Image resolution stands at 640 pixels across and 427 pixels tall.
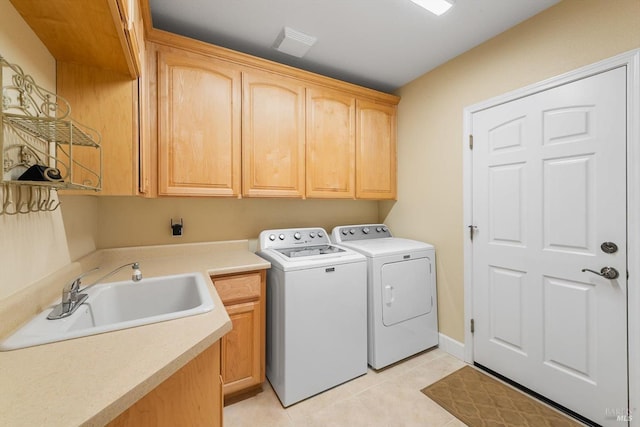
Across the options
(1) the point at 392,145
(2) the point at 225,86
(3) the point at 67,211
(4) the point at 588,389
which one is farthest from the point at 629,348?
(3) the point at 67,211

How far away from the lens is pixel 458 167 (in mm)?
2207

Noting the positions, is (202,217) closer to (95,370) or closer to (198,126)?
(198,126)

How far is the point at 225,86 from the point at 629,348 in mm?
2848

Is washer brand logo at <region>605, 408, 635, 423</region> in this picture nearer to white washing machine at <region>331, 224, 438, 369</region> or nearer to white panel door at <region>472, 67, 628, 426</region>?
white panel door at <region>472, 67, 628, 426</region>

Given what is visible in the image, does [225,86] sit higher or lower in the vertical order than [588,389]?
higher

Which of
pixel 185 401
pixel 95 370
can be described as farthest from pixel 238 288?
pixel 95 370

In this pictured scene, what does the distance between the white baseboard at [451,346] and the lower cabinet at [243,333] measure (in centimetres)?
156

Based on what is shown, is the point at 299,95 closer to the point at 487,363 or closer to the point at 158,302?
the point at 158,302

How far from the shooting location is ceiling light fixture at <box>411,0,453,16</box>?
1.59 m

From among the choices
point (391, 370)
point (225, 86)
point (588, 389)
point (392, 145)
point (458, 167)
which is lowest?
point (391, 370)

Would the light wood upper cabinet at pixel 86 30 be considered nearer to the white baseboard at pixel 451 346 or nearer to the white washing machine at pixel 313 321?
the white washing machine at pixel 313 321

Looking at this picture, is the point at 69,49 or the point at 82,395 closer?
the point at 82,395

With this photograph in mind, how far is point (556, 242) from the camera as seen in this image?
5.49ft

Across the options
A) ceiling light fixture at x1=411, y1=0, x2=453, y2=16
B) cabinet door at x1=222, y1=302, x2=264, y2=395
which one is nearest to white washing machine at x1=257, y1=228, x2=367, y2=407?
cabinet door at x1=222, y1=302, x2=264, y2=395
